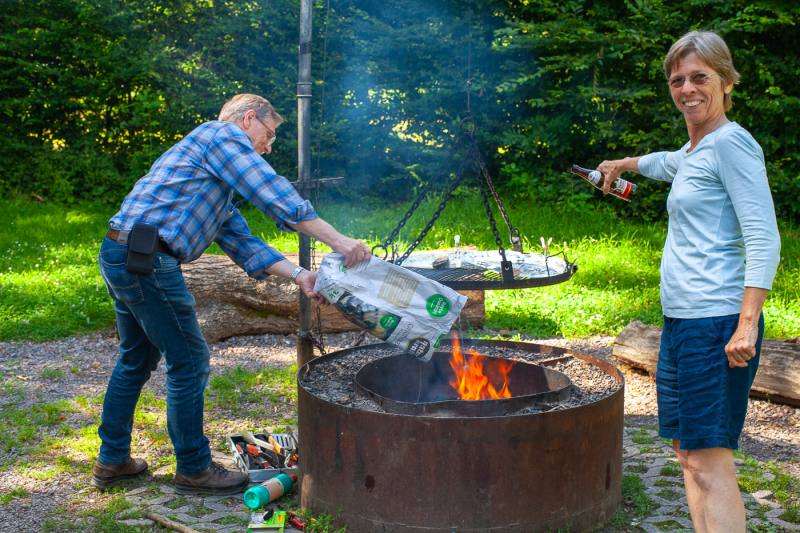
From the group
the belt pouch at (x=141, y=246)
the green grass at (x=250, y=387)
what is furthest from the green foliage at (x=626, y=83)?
the belt pouch at (x=141, y=246)

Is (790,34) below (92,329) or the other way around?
the other way around

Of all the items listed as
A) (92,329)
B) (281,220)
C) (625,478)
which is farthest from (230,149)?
(92,329)

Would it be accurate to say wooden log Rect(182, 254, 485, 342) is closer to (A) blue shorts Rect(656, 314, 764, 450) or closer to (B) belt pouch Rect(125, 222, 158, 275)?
(B) belt pouch Rect(125, 222, 158, 275)

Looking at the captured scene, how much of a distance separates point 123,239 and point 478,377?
173 cm

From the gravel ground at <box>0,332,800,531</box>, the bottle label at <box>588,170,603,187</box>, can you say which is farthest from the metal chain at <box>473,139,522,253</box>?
the gravel ground at <box>0,332,800,531</box>

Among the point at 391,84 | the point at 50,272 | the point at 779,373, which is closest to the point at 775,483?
the point at 779,373

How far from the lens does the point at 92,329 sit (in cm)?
729

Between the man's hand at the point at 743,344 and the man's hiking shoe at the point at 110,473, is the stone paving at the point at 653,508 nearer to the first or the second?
the man's hiking shoe at the point at 110,473

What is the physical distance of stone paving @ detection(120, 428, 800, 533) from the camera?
3.77 m

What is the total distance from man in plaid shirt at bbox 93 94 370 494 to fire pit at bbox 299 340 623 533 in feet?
1.95

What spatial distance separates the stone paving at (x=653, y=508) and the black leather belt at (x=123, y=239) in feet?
3.83

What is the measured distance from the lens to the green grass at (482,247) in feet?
24.0

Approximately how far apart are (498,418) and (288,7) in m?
9.54

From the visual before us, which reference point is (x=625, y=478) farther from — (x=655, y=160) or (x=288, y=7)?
(x=288, y=7)
